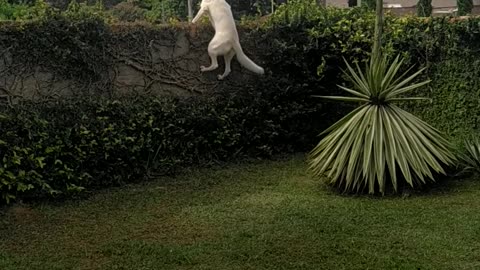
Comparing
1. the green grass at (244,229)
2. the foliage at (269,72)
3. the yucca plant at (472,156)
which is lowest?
the green grass at (244,229)

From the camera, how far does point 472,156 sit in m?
6.70

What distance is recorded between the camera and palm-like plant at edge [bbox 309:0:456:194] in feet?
20.2

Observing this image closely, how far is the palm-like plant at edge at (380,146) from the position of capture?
6.17 meters

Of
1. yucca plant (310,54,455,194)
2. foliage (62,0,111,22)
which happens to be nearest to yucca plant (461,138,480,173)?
yucca plant (310,54,455,194)

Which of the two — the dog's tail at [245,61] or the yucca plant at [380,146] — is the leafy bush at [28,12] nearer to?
the dog's tail at [245,61]

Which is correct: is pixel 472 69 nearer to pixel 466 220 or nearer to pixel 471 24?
pixel 471 24

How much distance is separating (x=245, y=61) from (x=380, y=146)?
2391mm

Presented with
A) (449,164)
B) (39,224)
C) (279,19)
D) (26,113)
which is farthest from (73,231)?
(279,19)

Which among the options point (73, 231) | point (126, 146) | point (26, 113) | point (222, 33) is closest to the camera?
point (73, 231)

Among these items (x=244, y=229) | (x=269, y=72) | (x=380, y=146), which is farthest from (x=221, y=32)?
(x=244, y=229)

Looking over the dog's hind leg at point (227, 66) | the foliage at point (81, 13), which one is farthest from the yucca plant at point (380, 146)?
the foliage at point (81, 13)

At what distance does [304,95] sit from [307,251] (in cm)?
403

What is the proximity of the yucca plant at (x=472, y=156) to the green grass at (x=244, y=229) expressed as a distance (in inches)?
8.0

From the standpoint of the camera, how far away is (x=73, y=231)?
5.18 m
